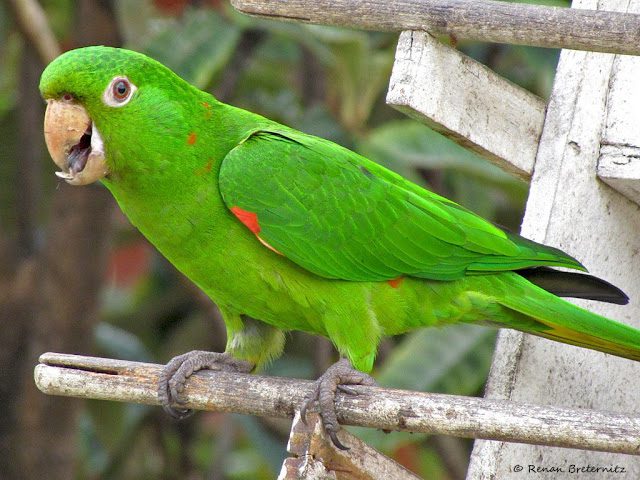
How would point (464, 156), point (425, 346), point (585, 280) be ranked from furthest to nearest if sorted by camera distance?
point (464, 156)
point (425, 346)
point (585, 280)

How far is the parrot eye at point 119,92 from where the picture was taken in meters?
2.21

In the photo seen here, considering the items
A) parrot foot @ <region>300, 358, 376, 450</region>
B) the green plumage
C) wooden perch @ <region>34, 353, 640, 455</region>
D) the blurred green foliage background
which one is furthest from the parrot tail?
the blurred green foliage background

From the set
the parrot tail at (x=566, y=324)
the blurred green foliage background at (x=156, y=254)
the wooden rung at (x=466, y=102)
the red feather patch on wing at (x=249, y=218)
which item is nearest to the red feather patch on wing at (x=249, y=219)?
the red feather patch on wing at (x=249, y=218)

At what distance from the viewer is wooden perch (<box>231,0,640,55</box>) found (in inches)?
73.2

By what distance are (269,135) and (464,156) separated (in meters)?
1.60

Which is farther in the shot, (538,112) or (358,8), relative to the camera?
(538,112)

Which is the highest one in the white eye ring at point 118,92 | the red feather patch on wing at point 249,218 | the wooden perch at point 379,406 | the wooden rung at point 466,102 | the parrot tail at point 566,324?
the wooden rung at point 466,102

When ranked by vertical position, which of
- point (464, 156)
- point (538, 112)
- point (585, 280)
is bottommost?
point (585, 280)

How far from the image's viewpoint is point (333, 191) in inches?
96.3

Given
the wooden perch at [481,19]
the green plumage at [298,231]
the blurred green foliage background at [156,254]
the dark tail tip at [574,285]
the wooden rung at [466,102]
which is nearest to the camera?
the wooden perch at [481,19]

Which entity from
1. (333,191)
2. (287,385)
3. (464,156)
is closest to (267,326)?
(333,191)

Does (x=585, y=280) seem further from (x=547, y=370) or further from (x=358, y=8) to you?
(x=358, y=8)

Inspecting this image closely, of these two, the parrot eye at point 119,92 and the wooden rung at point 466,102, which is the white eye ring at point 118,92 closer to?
the parrot eye at point 119,92

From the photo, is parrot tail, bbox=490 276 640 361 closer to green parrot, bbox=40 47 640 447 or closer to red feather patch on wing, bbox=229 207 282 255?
green parrot, bbox=40 47 640 447
